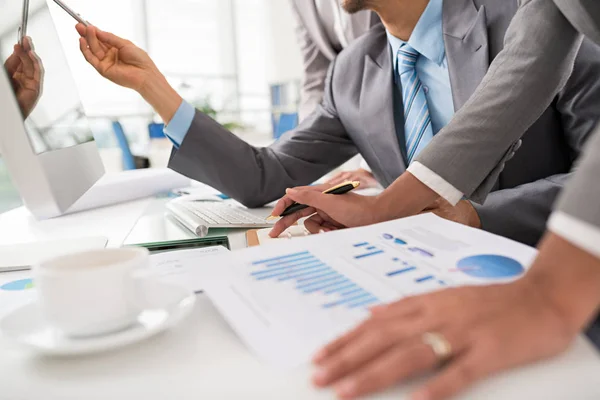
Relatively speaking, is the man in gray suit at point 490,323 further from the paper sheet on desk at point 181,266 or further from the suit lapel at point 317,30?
the suit lapel at point 317,30

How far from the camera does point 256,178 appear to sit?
1306 millimetres

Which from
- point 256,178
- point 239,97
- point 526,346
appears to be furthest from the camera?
point 239,97

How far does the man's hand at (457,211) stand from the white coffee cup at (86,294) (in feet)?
2.07

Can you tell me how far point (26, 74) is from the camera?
0.72m

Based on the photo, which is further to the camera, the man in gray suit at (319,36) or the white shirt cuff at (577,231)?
the man in gray suit at (319,36)

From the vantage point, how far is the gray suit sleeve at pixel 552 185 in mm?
1023

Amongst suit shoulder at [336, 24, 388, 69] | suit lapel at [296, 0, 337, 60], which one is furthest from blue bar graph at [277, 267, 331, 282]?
suit lapel at [296, 0, 337, 60]

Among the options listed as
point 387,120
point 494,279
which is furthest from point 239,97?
point 494,279

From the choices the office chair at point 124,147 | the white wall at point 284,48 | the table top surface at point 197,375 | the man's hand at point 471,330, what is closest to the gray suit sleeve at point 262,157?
the table top surface at point 197,375

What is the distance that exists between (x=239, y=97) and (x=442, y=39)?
18.1ft

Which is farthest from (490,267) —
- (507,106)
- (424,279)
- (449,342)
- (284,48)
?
(284,48)

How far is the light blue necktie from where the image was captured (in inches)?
53.0

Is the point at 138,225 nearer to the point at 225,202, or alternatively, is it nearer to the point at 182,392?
the point at 225,202

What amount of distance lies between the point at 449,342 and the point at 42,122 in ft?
2.12
